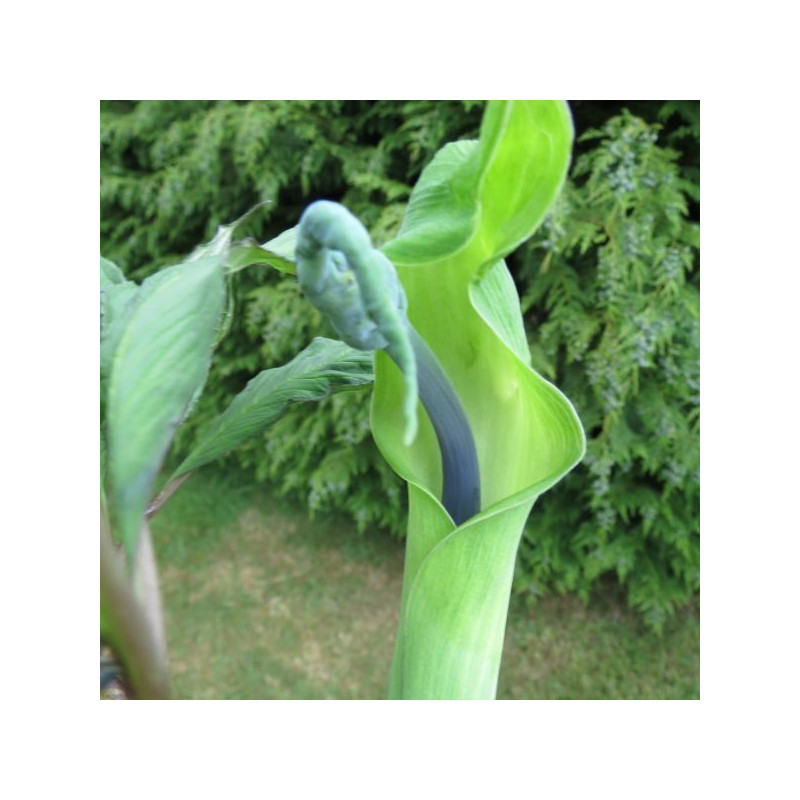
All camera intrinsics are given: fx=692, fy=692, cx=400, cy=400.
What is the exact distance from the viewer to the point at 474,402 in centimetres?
29

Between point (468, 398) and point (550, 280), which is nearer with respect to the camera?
point (468, 398)

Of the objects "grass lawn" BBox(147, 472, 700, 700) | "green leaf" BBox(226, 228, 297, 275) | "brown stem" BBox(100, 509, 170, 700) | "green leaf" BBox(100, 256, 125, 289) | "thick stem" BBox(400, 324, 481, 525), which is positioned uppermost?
"green leaf" BBox(226, 228, 297, 275)

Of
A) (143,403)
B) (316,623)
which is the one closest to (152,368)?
(143,403)

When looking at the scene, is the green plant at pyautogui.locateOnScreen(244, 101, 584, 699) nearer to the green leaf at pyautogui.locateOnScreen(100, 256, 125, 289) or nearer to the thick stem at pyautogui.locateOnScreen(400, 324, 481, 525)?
the thick stem at pyautogui.locateOnScreen(400, 324, 481, 525)

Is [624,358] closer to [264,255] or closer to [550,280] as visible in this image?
[550,280]

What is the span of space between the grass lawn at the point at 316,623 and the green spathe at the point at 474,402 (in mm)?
984

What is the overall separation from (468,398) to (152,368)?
13cm

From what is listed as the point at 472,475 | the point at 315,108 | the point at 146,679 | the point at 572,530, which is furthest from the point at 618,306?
the point at 146,679

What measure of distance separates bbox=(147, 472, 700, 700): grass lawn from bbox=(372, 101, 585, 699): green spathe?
984mm

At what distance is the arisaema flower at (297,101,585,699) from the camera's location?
0.22 metres

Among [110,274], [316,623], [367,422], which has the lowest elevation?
[316,623]

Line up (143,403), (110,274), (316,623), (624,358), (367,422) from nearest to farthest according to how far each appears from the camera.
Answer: (143,403) < (110,274) < (624,358) < (367,422) < (316,623)

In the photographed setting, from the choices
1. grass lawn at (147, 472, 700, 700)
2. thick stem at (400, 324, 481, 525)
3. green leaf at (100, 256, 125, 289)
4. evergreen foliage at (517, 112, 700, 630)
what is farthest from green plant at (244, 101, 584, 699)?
grass lawn at (147, 472, 700, 700)
